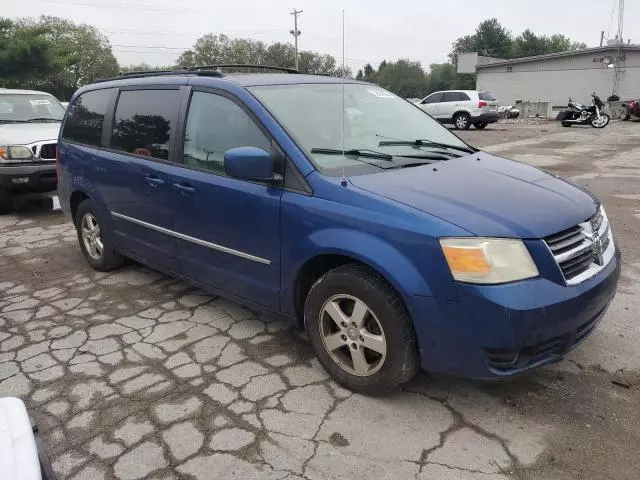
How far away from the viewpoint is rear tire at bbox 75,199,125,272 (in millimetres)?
4746

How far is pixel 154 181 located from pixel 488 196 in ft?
7.70

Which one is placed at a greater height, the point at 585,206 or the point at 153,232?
the point at 585,206

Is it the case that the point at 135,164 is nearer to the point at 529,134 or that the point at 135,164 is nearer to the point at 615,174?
the point at 615,174

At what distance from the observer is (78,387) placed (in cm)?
307

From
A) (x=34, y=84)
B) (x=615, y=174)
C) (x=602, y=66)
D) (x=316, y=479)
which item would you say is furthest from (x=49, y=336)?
(x=34, y=84)

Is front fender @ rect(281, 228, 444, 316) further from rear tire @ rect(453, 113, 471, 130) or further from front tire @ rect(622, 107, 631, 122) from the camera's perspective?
front tire @ rect(622, 107, 631, 122)

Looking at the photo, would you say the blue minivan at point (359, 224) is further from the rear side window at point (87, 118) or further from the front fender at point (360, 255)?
the rear side window at point (87, 118)

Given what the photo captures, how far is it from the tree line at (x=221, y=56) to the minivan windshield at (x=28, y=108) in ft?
122

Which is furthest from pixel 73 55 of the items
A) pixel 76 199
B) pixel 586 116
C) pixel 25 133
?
pixel 76 199

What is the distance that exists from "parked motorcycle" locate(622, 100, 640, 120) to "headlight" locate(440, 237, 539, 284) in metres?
27.4

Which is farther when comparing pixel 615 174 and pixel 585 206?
pixel 615 174

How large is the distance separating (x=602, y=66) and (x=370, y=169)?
3880 centimetres

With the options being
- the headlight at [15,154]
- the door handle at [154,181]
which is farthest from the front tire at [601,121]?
the door handle at [154,181]

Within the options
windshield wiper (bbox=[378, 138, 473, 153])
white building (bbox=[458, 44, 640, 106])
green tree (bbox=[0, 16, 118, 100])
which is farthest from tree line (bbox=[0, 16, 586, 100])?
windshield wiper (bbox=[378, 138, 473, 153])
